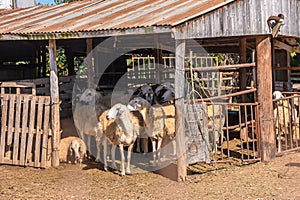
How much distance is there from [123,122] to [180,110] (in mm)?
1346

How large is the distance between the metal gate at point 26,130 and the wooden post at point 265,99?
15.5 ft

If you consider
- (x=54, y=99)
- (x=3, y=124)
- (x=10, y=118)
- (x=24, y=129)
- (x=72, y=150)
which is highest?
(x=54, y=99)

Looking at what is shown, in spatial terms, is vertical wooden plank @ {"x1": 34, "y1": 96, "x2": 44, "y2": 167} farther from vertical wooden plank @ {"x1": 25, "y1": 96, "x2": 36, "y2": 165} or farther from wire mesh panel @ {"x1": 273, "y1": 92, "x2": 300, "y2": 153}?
wire mesh panel @ {"x1": 273, "y1": 92, "x2": 300, "y2": 153}

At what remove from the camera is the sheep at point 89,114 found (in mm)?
10078

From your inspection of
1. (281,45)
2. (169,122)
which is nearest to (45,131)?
(169,122)

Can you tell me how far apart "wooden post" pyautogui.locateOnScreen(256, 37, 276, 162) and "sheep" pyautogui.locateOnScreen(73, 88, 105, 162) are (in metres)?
3.61

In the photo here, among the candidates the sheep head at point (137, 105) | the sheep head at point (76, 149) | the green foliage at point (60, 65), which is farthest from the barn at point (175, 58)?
the green foliage at point (60, 65)

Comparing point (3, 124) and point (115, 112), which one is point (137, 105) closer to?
point (115, 112)

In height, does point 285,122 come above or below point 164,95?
below

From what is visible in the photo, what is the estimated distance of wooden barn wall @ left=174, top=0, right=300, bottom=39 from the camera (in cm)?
846

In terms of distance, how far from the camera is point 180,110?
851cm

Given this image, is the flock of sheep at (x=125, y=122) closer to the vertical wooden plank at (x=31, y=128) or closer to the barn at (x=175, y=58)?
the barn at (x=175, y=58)

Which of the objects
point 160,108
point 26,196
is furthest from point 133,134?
point 26,196

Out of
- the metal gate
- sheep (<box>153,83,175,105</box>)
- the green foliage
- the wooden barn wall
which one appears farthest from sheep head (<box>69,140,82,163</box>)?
the green foliage
